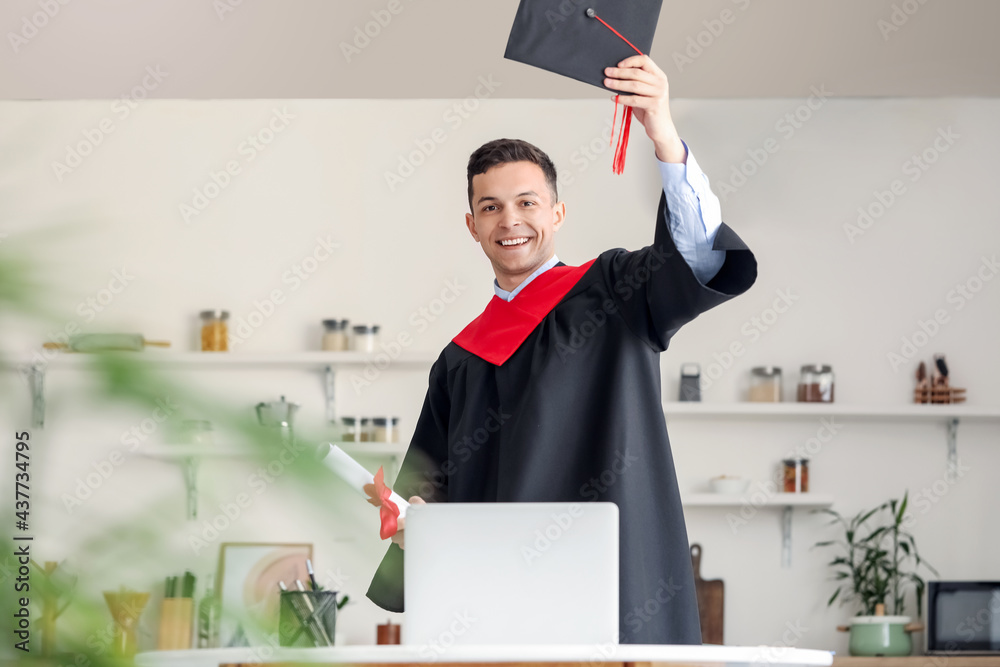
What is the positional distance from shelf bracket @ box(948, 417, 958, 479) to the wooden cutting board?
1.00m

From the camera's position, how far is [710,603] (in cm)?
382

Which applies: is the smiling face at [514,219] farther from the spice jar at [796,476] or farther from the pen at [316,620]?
the spice jar at [796,476]

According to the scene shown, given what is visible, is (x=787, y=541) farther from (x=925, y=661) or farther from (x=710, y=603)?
(x=925, y=661)

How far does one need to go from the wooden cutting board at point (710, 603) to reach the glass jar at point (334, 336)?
1.53 m

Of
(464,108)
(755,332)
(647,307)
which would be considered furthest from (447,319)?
(647,307)

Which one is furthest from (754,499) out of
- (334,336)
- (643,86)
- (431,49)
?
(643,86)

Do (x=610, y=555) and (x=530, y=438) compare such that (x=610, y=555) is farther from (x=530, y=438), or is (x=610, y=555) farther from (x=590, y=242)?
(x=590, y=242)

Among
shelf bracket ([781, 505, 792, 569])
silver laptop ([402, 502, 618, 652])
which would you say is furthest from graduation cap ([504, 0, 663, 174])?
shelf bracket ([781, 505, 792, 569])

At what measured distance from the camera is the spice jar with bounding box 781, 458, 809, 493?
383cm

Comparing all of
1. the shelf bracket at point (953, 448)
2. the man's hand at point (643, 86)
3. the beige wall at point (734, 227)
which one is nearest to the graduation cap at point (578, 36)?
the man's hand at point (643, 86)

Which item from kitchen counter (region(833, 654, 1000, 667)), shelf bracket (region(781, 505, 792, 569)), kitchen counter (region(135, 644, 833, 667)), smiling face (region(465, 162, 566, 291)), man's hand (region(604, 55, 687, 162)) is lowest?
kitchen counter (region(833, 654, 1000, 667))

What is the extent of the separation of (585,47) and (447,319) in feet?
9.05

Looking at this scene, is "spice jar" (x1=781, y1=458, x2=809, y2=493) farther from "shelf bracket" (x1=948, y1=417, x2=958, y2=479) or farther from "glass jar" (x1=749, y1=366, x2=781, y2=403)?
"shelf bracket" (x1=948, y1=417, x2=958, y2=479)

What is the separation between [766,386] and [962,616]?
3.40ft
